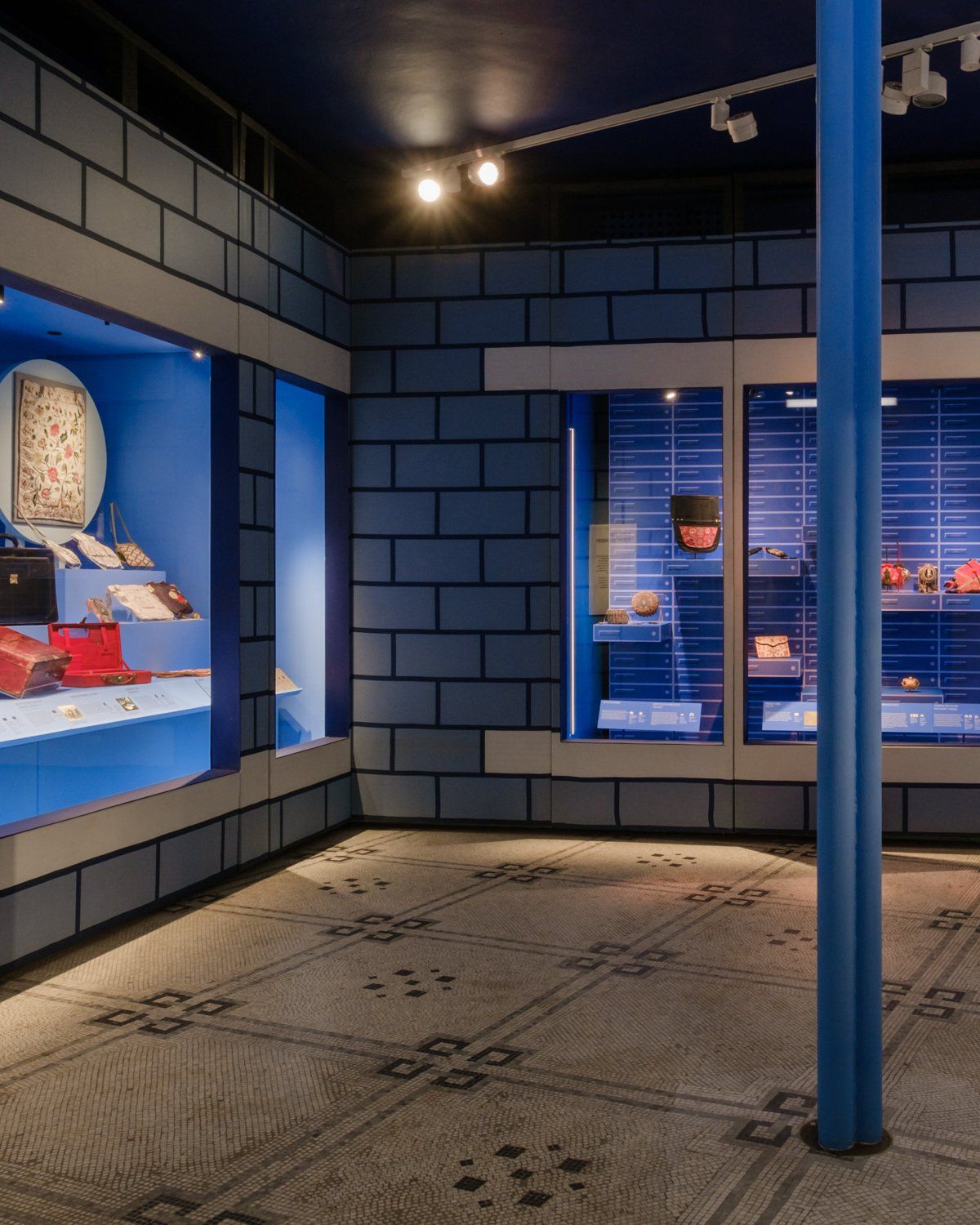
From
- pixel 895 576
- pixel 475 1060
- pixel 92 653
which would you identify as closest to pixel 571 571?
pixel 895 576

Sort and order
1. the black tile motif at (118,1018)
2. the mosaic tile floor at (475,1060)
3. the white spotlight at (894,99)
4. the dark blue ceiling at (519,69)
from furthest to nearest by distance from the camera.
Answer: the white spotlight at (894,99) < the dark blue ceiling at (519,69) < the black tile motif at (118,1018) < the mosaic tile floor at (475,1060)

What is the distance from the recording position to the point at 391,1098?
9.80ft

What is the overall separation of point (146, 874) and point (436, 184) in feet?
11.4

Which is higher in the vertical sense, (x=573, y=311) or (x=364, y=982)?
(x=573, y=311)

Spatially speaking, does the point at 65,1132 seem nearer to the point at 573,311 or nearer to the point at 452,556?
the point at 452,556

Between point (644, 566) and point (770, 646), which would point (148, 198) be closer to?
point (644, 566)

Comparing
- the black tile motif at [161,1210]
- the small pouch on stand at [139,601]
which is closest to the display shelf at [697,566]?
the small pouch on stand at [139,601]

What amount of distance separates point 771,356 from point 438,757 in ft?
8.81

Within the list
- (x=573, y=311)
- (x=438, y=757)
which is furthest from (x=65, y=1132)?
(x=573, y=311)

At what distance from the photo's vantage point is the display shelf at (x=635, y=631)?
6.15 m

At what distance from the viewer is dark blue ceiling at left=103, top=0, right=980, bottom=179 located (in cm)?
444

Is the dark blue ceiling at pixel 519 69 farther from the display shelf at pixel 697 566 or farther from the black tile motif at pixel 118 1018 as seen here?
the black tile motif at pixel 118 1018

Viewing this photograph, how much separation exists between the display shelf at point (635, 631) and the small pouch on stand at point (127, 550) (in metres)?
2.35

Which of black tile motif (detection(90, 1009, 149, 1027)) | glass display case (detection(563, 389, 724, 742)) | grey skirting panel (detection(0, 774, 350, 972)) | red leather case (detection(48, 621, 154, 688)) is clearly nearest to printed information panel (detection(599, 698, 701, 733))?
glass display case (detection(563, 389, 724, 742))
